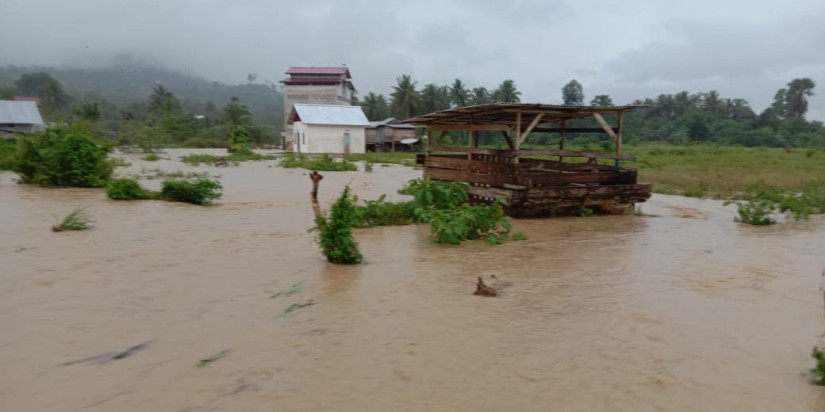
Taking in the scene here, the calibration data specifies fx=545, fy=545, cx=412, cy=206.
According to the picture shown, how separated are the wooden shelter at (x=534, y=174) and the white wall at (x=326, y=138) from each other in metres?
26.9

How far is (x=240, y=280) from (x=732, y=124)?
54.7 metres

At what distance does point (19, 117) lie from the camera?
39188 millimetres

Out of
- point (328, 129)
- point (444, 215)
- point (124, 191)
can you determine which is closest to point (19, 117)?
point (328, 129)

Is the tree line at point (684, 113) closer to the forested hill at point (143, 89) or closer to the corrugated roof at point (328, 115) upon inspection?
the corrugated roof at point (328, 115)

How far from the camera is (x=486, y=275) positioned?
6.24 metres

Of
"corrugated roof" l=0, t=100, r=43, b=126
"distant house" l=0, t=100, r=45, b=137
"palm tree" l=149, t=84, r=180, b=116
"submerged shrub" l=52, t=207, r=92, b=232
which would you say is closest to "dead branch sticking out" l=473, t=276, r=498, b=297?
"submerged shrub" l=52, t=207, r=92, b=232

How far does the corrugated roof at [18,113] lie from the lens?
127 ft

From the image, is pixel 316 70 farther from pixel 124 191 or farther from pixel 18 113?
pixel 124 191

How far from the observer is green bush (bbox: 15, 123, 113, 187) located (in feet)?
45.0

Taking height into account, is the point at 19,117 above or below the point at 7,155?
above

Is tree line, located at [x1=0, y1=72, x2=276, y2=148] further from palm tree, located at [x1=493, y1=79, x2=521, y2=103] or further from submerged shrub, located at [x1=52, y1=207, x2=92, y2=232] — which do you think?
palm tree, located at [x1=493, y1=79, x2=521, y2=103]

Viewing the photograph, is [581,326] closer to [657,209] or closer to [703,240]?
[703,240]

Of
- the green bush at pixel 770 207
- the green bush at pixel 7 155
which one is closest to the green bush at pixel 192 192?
the green bush at pixel 7 155

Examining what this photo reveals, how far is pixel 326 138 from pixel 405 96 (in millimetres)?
18500
